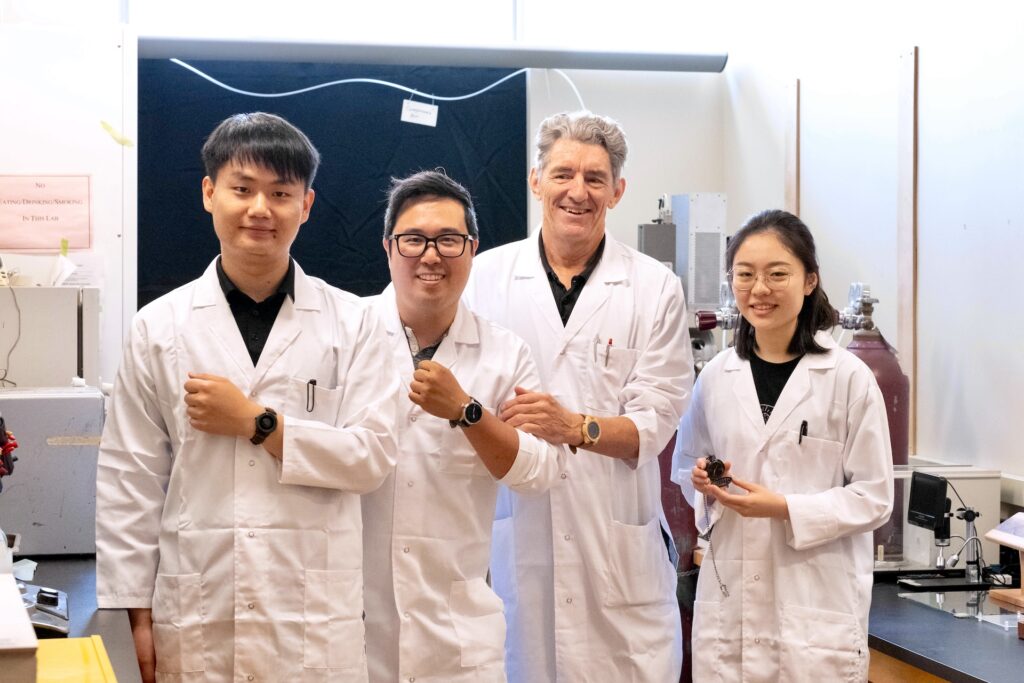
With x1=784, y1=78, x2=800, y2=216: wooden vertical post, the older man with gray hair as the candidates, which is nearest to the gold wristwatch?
the older man with gray hair

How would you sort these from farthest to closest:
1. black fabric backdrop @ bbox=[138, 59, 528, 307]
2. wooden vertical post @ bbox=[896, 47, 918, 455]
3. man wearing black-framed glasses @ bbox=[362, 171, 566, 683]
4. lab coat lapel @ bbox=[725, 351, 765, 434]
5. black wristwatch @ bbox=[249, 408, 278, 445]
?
black fabric backdrop @ bbox=[138, 59, 528, 307] < wooden vertical post @ bbox=[896, 47, 918, 455] < lab coat lapel @ bbox=[725, 351, 765, 434] < man wearing black-framed glasses @ bbox=[362, 171, 566, 683] < black wristwatch @ bbox=[249, 408, 278, 445]

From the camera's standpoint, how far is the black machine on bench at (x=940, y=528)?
2291mm

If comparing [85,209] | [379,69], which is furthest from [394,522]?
[379,69]

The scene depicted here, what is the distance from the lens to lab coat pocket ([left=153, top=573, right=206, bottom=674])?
156cm

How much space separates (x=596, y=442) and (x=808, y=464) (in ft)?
1.24

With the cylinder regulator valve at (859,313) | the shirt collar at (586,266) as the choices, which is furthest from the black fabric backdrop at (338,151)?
the shirt collar at (586,266)

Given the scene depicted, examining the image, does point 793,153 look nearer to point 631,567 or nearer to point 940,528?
point 940,528

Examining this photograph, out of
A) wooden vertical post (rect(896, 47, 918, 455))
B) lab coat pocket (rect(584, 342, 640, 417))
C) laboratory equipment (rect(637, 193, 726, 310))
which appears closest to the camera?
lab coat pocket (rect(584, 342, 640, 417))

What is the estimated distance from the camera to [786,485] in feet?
6.33

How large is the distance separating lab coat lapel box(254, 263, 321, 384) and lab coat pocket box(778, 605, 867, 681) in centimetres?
95

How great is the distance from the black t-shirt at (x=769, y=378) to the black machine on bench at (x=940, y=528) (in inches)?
21.9

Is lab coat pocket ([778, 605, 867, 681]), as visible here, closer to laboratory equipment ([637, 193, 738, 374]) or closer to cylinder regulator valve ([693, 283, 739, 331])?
cylinder regulator valve ([693, 283, 739, 331])

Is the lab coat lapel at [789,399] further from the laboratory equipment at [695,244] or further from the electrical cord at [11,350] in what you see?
the electrical cord at [11,350]

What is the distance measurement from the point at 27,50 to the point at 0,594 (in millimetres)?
2514
